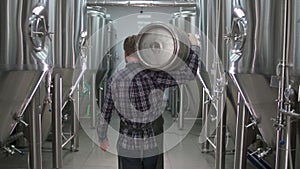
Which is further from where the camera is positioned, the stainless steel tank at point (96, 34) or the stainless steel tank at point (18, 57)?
the stainless steel tank at point (96, 34)

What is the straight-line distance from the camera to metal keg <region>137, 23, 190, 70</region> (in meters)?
1.74

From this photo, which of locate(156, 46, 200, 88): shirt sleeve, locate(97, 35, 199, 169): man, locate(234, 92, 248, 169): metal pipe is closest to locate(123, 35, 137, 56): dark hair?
locate(97, 35, 199, 169): man

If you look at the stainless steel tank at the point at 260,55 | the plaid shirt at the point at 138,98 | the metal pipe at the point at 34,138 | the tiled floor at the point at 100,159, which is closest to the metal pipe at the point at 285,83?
the stainless steel tank at the point at 260,55

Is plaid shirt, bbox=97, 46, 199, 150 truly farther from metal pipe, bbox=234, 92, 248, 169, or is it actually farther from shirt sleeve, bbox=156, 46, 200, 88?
metal pipe, bbox=234, 92, 248, 169

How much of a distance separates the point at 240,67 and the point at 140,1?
132 inches

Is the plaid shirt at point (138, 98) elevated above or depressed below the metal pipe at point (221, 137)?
above

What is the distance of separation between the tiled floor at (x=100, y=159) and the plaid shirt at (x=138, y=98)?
1243mm

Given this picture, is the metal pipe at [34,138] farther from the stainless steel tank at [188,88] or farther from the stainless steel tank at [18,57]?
the stainless steel tank at [188,88]

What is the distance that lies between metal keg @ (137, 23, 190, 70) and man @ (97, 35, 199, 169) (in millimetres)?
48

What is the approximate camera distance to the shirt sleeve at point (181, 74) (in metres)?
1.82

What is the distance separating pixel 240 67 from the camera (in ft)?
7.55

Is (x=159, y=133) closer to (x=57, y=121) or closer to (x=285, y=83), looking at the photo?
(x=285, y=83)

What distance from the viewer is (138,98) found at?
184 centimetres

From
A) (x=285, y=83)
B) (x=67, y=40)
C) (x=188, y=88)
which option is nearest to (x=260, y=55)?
(x=285, y=83)
